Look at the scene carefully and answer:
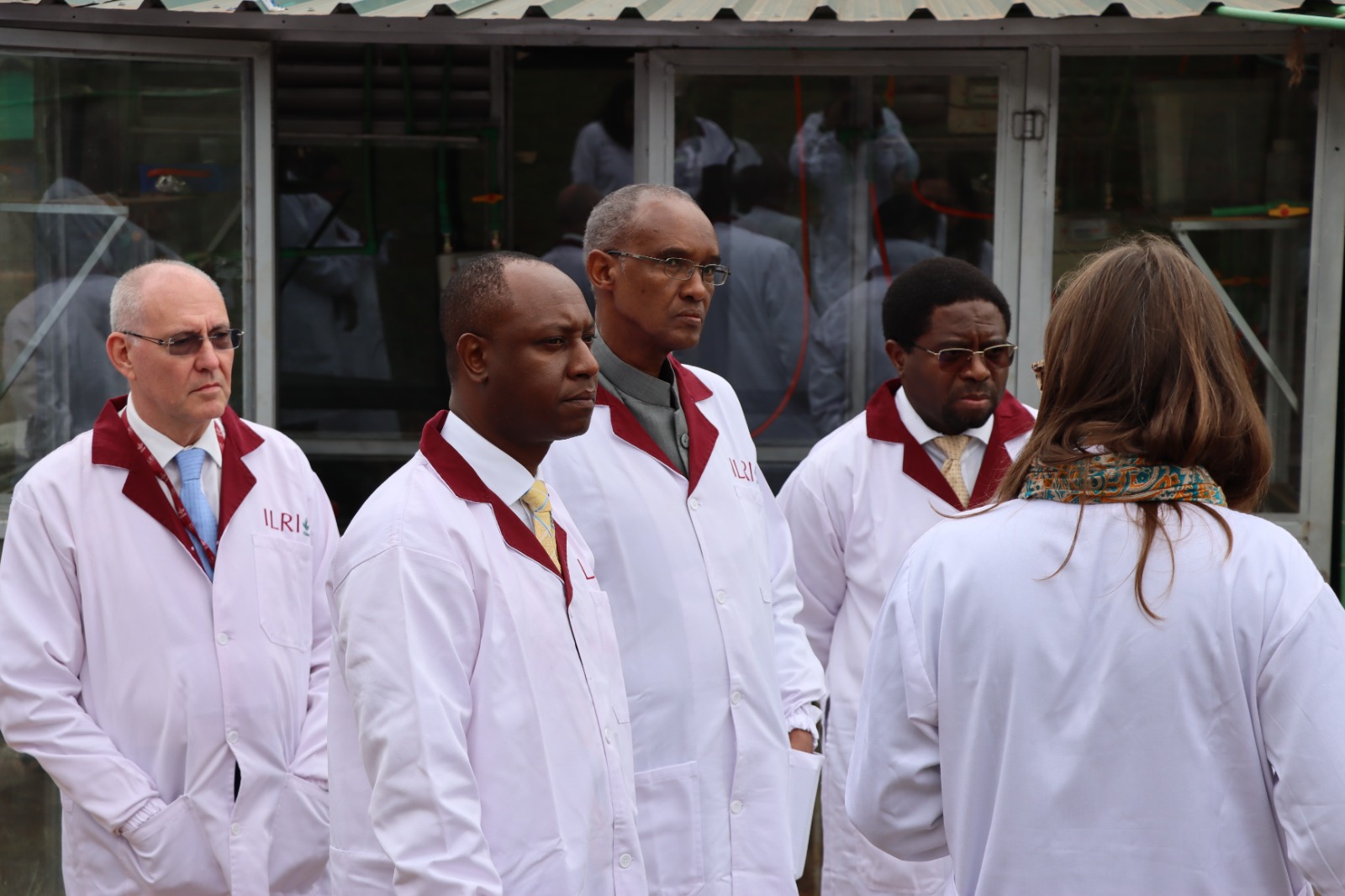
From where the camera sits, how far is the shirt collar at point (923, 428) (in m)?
3.47

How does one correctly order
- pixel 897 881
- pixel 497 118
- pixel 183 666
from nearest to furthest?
pixel 183 666
pixel 897 881
pixel 497 118

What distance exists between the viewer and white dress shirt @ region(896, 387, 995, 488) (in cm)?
347

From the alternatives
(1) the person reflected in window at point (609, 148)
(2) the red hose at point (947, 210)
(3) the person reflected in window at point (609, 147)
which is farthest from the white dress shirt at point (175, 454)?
(1) the person reflected in window at point (609, 148)

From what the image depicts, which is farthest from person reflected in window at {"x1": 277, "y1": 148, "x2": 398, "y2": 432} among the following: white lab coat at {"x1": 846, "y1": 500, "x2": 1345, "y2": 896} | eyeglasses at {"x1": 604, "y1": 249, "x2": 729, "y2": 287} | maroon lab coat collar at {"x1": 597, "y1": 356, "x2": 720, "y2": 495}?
white lab coat at {"x1": 846, "y1": 500, "x2": 1345, "y2": 896}

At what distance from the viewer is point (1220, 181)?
4.75 m

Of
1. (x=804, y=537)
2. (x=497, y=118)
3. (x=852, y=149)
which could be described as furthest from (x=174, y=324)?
(x=497, y=118)

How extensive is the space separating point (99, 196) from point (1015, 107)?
2.91 m

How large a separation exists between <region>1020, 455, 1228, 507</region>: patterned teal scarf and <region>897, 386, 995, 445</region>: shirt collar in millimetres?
1631

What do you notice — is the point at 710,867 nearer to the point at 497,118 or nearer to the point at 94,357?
the point at 94,357

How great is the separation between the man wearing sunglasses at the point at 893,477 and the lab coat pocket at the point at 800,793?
0.42m

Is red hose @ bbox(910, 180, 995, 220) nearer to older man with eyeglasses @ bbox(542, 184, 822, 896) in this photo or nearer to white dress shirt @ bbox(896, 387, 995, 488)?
white dress shirt @ bbox(896, 387, 995, 488)

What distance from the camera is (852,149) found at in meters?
4.89

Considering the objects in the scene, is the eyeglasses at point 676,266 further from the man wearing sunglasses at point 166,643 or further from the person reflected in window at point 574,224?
the person reflected in window at point 574,224

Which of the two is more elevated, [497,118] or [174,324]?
[497,118]
